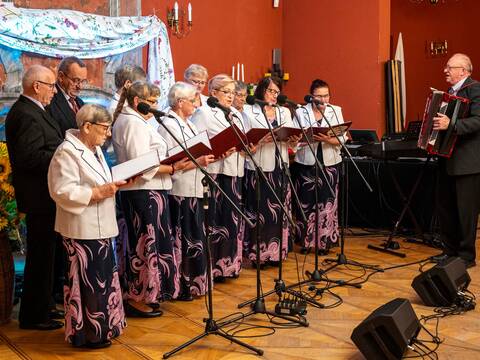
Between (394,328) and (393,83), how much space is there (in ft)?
17.0

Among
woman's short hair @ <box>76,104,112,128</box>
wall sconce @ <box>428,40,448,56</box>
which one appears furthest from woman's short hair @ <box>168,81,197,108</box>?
wall sconce @ <box>428,40,448,56</box>

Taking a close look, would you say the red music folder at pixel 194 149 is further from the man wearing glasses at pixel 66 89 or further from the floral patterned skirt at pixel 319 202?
the floral patterned skirt at pixel 319 202

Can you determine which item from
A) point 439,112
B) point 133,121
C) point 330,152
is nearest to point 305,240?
point 330,152

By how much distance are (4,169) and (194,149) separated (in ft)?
3.78

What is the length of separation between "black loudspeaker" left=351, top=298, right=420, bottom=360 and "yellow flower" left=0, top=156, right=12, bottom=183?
2118mm

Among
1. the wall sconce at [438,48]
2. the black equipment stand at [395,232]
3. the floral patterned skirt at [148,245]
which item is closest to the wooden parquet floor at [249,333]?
the floral patterned skirt at [148,245]

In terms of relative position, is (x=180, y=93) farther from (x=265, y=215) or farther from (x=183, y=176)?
(x=265, y=215)

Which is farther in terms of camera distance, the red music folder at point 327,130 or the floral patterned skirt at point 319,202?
the floral patterned skirt at point 319,202

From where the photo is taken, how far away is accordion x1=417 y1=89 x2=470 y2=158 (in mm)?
4746

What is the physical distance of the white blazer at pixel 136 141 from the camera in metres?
3.62

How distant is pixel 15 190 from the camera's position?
359 centimetres

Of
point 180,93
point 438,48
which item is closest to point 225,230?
point 180,93

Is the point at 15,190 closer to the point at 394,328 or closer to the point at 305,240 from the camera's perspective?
the point at 394,328

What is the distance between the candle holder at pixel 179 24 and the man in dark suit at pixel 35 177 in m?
2.81
